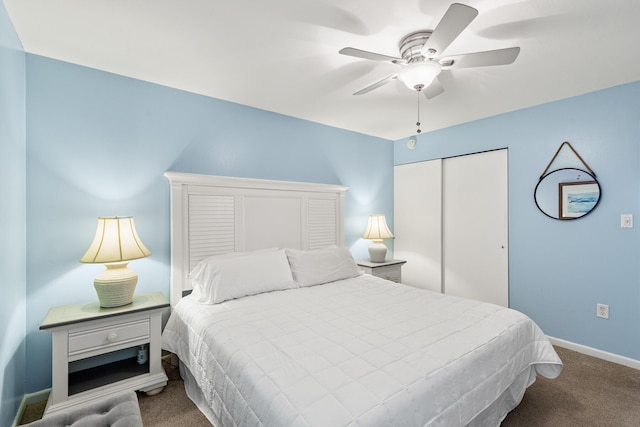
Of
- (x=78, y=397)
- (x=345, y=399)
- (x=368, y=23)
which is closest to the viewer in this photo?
(x=345, y=399)

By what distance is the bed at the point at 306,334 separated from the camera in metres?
1.16

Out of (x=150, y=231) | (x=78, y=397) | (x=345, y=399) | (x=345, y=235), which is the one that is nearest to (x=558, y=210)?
(x=345, y=235)

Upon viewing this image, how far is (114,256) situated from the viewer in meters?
1.99

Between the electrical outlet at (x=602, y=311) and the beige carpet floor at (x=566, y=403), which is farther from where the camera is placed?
the electrical outlet at (x=602, y=311)

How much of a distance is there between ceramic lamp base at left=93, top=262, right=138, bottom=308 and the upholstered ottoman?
85 centimetres

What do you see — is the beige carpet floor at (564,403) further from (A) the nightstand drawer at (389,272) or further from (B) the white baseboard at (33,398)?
(A) the nightstand drawer at (389,272)

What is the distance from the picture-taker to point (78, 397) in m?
1.86

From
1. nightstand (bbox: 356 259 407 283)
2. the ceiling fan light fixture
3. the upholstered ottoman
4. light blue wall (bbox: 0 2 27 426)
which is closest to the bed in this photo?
the upholstered ottoman

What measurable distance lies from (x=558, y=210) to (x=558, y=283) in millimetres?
716

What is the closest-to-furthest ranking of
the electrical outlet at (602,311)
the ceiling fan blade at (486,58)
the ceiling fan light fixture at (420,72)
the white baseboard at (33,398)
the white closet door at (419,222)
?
the ceiling fan blade at (486,58)
the ceiling fan light fixture at (420,72)
the white baseboard at (33,398)
the electrical outlet at (602,311)
the white closet door at (419,222)

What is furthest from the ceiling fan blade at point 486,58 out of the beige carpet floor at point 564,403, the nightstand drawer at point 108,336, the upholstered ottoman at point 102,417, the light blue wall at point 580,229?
the nightstand drawer at point 108,336

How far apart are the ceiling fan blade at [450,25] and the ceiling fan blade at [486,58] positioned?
168 mm

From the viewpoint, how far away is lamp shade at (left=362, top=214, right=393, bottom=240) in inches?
147

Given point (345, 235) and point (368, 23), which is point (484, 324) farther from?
point (345, 235)
